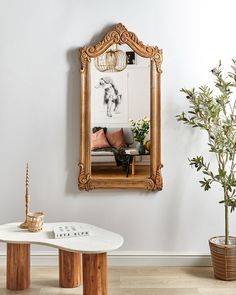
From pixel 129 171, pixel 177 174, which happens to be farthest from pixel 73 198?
pixel 177 174

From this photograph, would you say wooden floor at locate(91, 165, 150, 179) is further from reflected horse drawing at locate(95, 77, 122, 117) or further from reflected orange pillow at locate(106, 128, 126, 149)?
reflected horse drawing at locate(95, 77, 122, 117)

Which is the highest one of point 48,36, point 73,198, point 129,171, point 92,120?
point 48,36

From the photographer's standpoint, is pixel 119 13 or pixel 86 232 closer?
pixel 86 232

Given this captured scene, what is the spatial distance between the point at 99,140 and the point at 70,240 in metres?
1.07

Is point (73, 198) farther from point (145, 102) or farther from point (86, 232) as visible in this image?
point (145, 102)

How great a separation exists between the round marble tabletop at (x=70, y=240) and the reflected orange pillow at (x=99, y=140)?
30.6 inches

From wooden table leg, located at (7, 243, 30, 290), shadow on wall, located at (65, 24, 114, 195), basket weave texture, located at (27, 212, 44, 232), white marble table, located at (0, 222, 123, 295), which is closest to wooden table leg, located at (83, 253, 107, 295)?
white marble table, located at (0, 222, 123, 295)

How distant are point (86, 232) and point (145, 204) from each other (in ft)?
2.89

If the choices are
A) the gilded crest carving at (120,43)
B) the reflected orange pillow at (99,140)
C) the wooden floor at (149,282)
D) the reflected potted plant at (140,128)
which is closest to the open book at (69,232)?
the wooden floor at (149,282)

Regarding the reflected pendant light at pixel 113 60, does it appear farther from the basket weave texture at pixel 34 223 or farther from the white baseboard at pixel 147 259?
the white baseboard at pixel 147 259

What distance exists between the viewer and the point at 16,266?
340cm

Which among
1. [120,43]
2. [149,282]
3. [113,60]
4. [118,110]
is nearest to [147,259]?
[149,282]

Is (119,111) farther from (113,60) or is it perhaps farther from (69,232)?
(69,232)

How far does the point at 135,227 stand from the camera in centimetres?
398
